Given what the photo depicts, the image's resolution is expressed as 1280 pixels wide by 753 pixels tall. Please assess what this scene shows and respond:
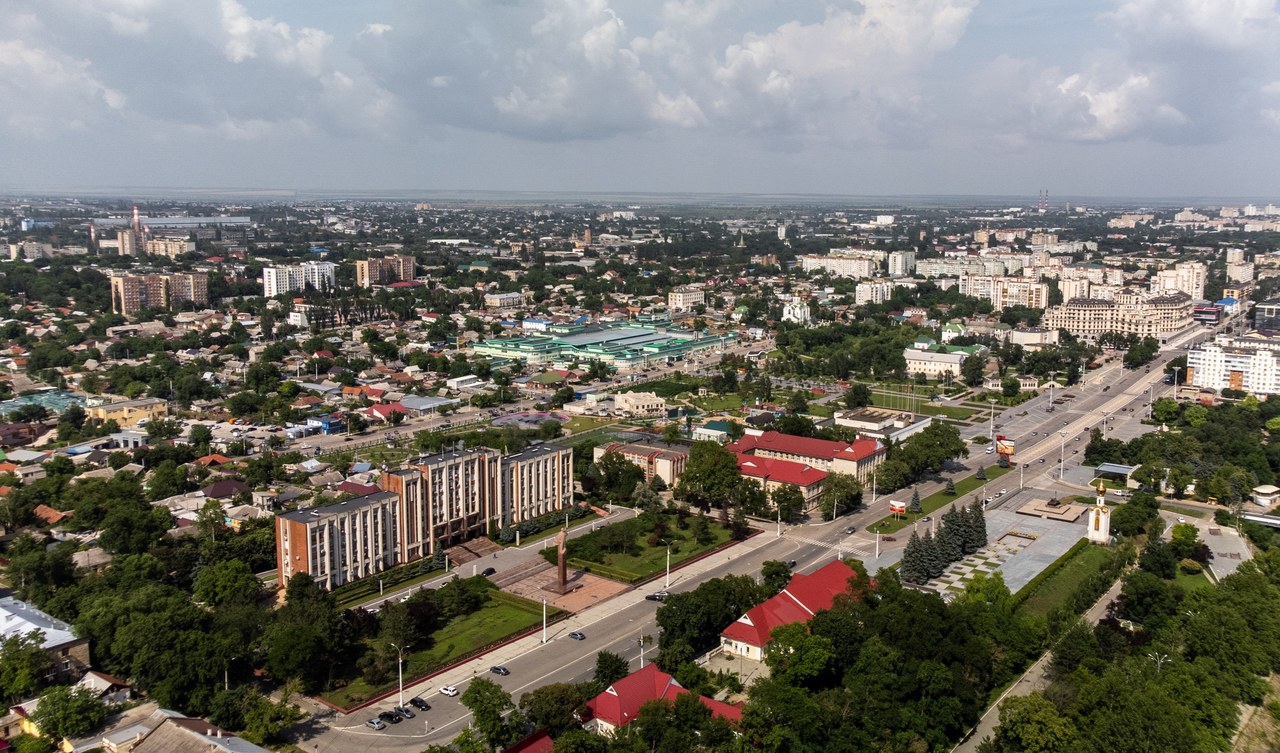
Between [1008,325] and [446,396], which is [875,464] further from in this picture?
[1008,325]

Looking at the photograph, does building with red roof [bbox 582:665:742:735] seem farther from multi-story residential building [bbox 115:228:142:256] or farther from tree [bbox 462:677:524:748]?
multi-story residential building [bbox 115:228:142:256]

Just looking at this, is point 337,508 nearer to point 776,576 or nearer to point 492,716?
point 492,716

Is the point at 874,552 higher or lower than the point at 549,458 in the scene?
lower

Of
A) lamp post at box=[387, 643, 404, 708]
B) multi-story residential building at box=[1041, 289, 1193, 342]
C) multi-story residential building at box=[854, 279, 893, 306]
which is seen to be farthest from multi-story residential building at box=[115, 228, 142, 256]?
lamp post at box=[387, 643, 404, 708]

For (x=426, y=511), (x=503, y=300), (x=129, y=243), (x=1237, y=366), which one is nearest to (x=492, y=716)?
(x=426, y=511)

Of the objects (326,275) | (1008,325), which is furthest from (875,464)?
(326,275)

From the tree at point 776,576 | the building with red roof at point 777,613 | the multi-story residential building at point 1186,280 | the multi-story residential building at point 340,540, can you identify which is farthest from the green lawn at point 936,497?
the multi-story residential building at point 1186,280

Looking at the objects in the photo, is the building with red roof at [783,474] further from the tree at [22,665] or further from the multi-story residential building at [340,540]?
the tree at [22,665]
